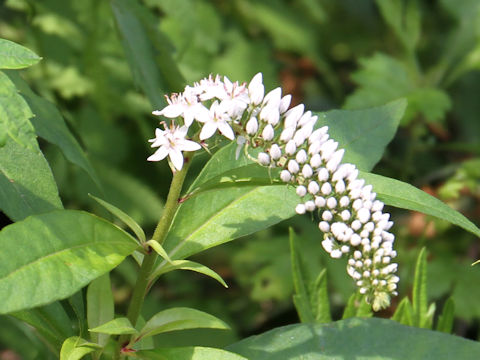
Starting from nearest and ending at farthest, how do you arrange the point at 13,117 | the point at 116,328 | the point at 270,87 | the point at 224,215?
the point at 13,117, the point at 116,328, the point at 224,215, the point at 270,87

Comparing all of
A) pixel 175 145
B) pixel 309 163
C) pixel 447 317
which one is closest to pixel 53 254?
pixel 175 145

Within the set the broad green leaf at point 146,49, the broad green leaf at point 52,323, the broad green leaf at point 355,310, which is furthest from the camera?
the broad green leaf at point 146,49

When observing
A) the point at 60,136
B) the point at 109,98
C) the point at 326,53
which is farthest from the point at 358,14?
the point at 60,136

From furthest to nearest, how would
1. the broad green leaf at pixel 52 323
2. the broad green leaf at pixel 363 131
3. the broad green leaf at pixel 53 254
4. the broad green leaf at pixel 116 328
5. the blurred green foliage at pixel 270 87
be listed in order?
the blurred green foliage at pixel 270 87
the broad green leaf at pixel 363 131
the broad green leaf at pixel 52 323
the broad green leaf at pixel 116 328
the broad green leaf at pixel 53 254

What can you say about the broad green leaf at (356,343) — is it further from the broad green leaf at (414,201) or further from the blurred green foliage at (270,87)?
the blurred green foliage at (270,87)

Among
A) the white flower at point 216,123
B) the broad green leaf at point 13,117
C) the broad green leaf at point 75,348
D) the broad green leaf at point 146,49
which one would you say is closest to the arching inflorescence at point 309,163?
the white flower at point 216,123

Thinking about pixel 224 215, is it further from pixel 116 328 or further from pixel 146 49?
pixel 146 49
